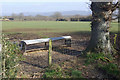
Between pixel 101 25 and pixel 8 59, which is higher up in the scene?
pixel 101 25

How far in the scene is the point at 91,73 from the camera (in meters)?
5.13

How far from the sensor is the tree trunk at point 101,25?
6254mm

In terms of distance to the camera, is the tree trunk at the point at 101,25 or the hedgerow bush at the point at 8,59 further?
the tree trunk at the point at 101,25

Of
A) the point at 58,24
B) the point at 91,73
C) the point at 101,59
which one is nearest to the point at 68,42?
the point at 101,59

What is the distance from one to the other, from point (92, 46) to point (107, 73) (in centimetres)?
172

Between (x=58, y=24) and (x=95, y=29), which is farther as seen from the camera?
(x=58, y=24)

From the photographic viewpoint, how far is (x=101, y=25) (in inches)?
249

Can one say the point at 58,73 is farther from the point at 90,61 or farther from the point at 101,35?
the point at 101,35

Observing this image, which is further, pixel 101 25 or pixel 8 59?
pixel 101 25

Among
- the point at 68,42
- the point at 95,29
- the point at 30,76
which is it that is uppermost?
the point at 95,29

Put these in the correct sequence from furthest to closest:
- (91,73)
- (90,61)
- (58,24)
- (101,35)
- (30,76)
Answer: (58,24) < (101,35) < (90,61) < (91,73) < (30,76)

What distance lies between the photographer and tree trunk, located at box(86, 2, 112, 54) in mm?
6254

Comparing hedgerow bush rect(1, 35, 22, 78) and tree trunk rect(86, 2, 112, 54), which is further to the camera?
tree trunk rect(86, 2, 112, 54)

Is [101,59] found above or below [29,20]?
below
